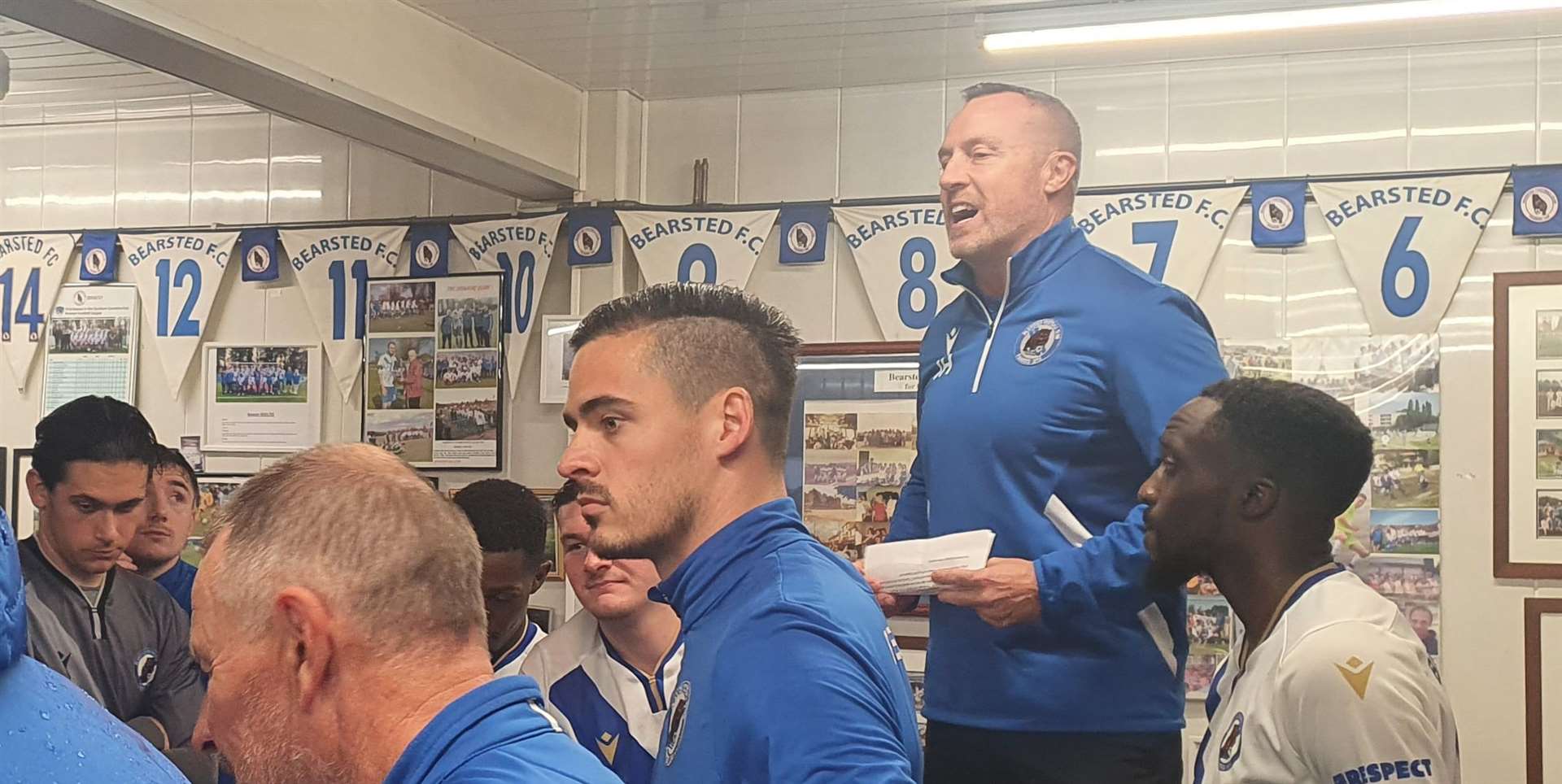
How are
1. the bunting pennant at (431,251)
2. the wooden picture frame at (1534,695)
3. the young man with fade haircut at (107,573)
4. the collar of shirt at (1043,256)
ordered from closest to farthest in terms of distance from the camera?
1. the collar of shirt at (1043,256)
2. the young man with fade haircut at (107,573)
3. the wooden picture frame at (1534,695)
4. the bunting pennant at (431,251)

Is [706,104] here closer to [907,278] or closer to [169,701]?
[907,278]

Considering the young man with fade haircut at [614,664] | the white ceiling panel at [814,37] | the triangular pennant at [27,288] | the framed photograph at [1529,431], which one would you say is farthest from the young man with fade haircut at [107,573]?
the framed photograph at [1529,431]

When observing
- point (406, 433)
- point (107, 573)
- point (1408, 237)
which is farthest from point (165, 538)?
point (1408, 237)

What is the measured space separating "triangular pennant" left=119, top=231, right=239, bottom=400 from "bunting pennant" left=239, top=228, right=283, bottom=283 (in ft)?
0.18

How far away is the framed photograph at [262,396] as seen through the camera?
5.37m

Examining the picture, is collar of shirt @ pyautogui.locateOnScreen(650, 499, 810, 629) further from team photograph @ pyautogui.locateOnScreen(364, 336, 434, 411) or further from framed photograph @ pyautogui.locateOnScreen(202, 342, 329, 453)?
framed photograph @ pyautogui.locateOnScreen(202, 342, 329, 453)

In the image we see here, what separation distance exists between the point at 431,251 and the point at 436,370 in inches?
16.9

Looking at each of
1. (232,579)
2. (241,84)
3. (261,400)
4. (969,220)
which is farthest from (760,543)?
(261,400)

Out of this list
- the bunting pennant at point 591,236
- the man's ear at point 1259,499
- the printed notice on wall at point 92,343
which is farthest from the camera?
the printed notice on wall at point 92,343

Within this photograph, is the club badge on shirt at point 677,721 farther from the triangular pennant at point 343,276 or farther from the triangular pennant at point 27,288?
the triangular pennant at point 27,288

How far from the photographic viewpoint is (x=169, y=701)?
3.19m

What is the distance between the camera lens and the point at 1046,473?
2156 millimetres

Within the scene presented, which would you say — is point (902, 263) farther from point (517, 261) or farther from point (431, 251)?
point (431, 251)

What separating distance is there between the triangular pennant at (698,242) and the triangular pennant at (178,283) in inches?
65.7
